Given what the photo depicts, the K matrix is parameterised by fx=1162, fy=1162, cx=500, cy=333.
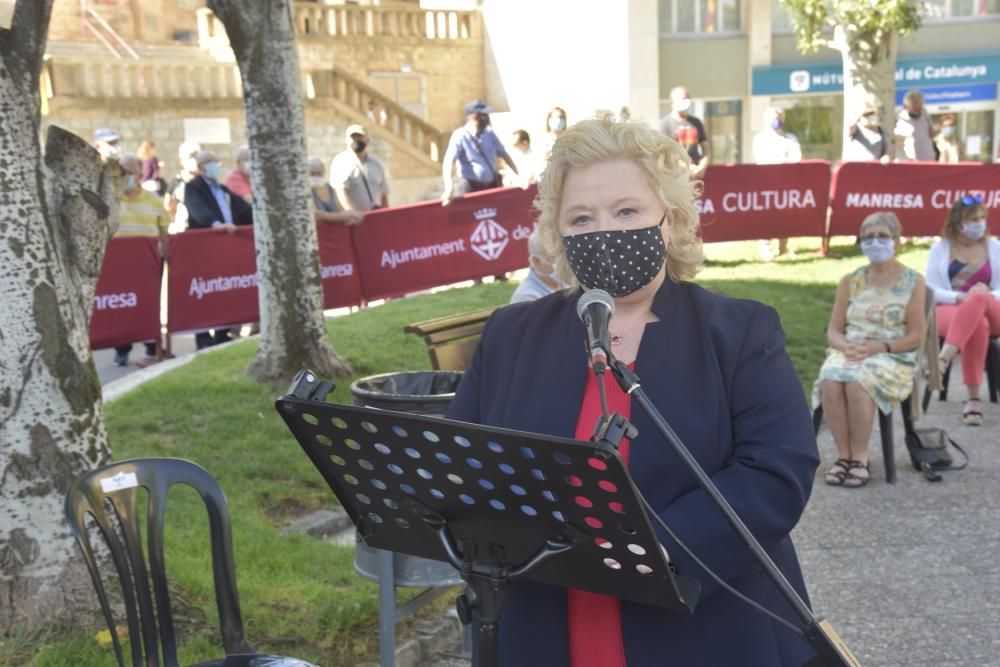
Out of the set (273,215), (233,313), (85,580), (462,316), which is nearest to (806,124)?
(233,313)

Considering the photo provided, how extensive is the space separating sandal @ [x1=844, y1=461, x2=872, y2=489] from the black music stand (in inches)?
191

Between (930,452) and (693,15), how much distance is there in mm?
25726

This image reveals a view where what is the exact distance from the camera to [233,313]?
11.5 meters

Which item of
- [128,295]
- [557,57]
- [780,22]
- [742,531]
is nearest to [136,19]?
[557,57]

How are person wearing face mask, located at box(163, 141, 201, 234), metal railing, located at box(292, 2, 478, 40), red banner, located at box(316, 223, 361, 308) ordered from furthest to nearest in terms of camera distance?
metal railing, located at box(292, 2, 478, 40)
red banner, located at box(316, 223, 361, 308)
person wearing face mask, located at box(163, 141, 201, 234)

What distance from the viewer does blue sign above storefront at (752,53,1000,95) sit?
30.5 m

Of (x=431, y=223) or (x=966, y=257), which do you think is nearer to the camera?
(x=966, y=257)

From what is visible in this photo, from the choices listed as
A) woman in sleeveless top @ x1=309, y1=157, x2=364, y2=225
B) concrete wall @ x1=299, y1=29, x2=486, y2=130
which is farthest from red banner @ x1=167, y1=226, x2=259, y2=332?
concrete wall @ x1=299, y1=29, x2=486, y2=130

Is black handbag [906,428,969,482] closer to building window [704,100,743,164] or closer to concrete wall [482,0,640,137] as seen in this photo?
concrete wall [482,0,640,137]

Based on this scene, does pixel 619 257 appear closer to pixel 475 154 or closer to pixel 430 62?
pixel 475 154

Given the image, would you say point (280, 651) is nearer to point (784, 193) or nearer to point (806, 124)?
point (784, 193)

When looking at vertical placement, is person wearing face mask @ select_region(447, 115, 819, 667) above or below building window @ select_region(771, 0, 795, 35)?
below

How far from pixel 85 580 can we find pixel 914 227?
13.7 meters

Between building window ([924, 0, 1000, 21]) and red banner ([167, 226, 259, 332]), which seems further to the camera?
building window ([924, 0, 1000, 21])
